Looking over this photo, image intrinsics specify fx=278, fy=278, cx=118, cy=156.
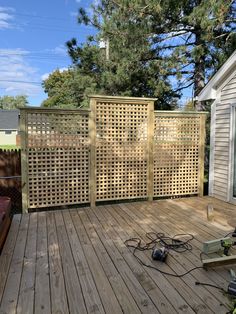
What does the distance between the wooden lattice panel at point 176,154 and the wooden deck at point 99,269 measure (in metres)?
1.11

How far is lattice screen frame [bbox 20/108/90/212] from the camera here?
4.34 meters

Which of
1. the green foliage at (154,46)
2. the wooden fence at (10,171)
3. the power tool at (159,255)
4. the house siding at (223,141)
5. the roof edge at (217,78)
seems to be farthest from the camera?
the green foliage at (154,46)

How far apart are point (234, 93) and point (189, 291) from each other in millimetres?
3644

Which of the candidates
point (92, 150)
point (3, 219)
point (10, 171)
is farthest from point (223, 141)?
point (10, 171)

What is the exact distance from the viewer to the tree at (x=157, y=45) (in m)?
6.00

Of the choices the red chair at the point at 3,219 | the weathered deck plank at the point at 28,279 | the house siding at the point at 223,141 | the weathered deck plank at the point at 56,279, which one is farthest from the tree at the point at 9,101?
the weathered deck plank at the point at 56,279

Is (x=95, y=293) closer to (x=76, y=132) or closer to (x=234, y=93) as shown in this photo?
(x=76, y=132)

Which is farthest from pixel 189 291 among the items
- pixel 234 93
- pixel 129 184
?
pixel 234 93

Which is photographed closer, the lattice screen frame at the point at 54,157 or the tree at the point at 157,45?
the lattice screen frame at the point at 54,157

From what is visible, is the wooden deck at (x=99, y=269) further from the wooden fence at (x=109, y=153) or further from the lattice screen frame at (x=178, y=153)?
the lattice screen frame at (x=178, y=153)

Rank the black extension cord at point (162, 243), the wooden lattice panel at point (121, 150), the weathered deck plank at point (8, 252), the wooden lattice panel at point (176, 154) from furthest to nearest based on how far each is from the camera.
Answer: the wooden lattice panel at point (176, 154), the wooden lattice panel at point (121, 150), the black extension cord at point (162, 243), the weathered deck plank at point (8, 252)

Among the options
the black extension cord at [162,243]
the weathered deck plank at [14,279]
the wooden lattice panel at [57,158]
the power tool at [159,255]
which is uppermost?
the wooden lattice panel at [57,158]

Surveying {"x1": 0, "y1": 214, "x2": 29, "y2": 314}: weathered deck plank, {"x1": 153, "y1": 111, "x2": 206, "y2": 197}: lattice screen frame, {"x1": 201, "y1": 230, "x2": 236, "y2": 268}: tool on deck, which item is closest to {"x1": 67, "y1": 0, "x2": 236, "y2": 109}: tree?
{"x1": 153, "y1": 111, "x2": 206, "y2": 197}: lattice screen frame

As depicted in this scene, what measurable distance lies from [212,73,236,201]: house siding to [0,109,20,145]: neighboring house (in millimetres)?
29034
